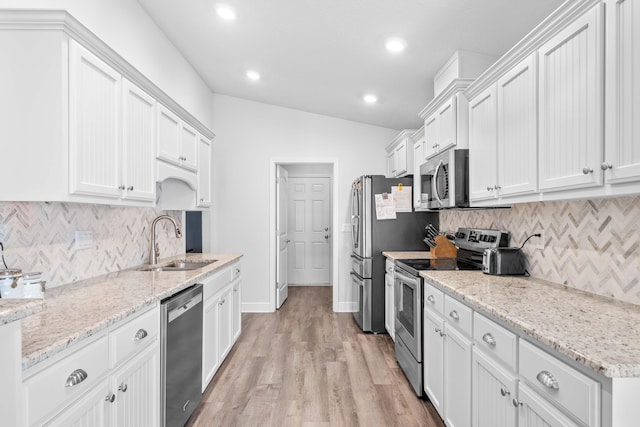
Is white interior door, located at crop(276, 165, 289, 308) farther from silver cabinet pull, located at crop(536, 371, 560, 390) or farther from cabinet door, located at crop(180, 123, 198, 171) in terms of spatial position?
silver cabinet pull, located at crop(536, 371, 560, 390)

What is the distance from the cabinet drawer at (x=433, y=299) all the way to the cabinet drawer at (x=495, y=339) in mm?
455

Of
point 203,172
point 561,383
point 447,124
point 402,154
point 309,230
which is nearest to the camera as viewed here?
point 561,383

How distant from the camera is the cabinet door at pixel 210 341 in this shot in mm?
Answer: 2537

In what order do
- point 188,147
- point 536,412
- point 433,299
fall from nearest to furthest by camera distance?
1. point 536,412
2. point 433,299
3. point 188,147

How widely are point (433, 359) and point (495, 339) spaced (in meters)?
0.91

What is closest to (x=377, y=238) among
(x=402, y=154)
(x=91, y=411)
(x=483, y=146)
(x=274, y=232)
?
(x=402, y=154)

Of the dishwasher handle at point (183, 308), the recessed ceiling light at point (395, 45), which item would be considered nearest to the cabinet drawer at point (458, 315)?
the dishwasher handle at point (183, 308)

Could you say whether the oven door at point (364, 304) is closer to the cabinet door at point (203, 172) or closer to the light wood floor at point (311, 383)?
the light wood floor at point (311, 383)

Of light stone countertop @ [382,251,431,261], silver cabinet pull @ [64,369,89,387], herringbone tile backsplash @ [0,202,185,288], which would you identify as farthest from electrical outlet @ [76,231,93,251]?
light stone countertop @ [382,251,431,261]

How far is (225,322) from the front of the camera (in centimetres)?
311

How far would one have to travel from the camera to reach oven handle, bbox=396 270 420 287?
2.59 meters

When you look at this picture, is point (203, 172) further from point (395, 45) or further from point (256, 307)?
point (256, 307)

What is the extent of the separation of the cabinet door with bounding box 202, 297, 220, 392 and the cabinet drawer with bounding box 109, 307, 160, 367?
28.8 inches

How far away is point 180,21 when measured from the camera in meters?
3.01
